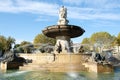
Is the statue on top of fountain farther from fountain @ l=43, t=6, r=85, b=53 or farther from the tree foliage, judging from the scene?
the tree foliage

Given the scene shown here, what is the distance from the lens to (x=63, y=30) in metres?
26.1

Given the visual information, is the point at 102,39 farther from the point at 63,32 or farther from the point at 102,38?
the point at 63,32

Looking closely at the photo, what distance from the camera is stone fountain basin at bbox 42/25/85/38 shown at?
25906 millimetres

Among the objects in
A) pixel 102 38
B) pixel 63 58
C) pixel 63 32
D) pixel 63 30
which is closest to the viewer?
pixel 63 58

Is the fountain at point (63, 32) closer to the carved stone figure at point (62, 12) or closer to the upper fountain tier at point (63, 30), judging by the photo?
the upper fountain tier at point (63, 30)

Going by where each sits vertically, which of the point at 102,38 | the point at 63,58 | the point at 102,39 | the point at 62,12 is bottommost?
the point at 63,58

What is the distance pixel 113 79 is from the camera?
1466 centimetres

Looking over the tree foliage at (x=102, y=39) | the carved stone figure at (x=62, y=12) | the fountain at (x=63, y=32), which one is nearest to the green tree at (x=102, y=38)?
the tree foliage at (x=102, y=39)

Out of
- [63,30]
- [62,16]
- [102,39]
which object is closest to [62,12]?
[62,16]

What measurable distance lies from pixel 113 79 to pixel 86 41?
75.9m

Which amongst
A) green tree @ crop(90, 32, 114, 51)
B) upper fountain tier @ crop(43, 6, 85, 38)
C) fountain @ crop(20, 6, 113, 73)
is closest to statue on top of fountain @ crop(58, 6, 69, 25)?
fountain @ crop(20, 6, 113, 73)

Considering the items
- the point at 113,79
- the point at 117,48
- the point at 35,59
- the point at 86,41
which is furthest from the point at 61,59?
the point at 86,41

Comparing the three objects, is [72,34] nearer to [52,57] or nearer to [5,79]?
[52,57]

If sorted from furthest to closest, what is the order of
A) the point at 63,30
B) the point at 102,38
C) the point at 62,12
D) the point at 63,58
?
the point at 102,38 → the point at 62,12 → the point at 63,30 → the point at 63,58
